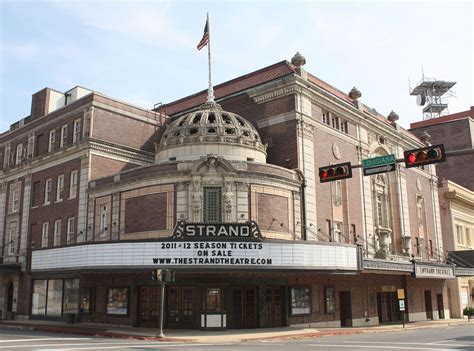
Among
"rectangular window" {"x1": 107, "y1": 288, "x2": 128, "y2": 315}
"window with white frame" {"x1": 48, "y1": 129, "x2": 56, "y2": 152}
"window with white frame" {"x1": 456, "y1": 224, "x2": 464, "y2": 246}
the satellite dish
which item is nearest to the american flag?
"window with white frame" {"x1": 48, "y1": 129, "x2": 56, "y2": 152}

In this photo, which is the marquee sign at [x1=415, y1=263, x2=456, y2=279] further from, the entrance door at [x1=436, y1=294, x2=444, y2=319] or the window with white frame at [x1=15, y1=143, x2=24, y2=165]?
the window with white frame at [x1=15, y1=143, x2=24, y2=165]

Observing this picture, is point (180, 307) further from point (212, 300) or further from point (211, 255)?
point (211, 255)

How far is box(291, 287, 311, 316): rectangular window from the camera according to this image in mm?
34875

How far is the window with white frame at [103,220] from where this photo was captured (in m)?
38.9

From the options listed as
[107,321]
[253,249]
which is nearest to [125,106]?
[107,321]

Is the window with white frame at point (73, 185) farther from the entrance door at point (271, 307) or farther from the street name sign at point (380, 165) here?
the street name sign at point (380, 165)

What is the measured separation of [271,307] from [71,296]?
1624 cm

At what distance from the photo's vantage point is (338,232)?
41.6m

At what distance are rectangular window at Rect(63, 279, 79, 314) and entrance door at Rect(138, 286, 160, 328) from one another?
735cm

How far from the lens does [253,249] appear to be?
1181 inches

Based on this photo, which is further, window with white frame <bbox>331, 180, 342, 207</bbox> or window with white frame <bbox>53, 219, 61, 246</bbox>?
window with white frame <bbox>53, 219, 61, 246</bbox>

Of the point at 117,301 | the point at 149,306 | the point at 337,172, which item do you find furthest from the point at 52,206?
the point at 337,172

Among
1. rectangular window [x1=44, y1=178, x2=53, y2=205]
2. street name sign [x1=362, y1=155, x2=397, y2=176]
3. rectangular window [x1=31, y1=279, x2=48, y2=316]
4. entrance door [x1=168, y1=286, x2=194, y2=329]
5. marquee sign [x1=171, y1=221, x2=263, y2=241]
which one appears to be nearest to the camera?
street name sign [x1=362, y1=155, x2=397, y2=176]

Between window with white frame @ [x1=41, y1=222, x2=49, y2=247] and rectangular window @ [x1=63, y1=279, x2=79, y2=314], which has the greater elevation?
window with white frame @ [x1=41, y1=222, x2=49, y2=247]
